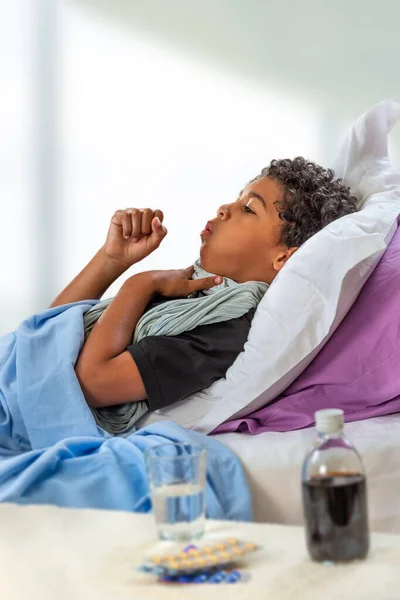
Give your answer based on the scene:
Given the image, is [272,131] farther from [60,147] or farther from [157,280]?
[157,280]

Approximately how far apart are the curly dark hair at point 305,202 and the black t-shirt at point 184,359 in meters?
0.29


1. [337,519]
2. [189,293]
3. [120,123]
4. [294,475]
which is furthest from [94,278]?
[337,519]

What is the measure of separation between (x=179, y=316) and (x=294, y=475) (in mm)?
403

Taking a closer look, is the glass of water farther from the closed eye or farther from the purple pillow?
the closed eye

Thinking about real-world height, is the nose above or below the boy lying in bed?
above

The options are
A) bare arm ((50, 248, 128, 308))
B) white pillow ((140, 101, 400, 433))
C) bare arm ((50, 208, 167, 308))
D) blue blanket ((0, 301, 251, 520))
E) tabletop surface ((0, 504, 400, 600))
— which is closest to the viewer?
tabletop surface ((0, 504, 400, 600))

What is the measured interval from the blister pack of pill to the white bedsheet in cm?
55

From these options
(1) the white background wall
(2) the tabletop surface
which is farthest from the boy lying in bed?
(1) the white background wall

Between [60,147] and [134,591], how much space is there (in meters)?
2.49

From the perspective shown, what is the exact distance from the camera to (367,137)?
1979 millimetres

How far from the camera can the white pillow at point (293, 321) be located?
1499 millimetres

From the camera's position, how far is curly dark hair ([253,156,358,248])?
1.77 metres

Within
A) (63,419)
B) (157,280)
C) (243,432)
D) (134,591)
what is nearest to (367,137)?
(157,280)

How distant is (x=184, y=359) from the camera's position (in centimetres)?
154
